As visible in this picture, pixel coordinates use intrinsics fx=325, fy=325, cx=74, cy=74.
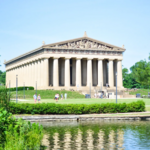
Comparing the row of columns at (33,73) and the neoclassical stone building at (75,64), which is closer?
the row of columns at (33,73)

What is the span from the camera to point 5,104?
2077 centimetres

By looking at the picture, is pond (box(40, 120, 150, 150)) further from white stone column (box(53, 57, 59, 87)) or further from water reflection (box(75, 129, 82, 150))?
white stone column (box(53, 57, 59, 87))

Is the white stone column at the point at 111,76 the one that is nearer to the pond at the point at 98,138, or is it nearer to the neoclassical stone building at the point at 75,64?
the neoclassical stone building at the point at 75,64

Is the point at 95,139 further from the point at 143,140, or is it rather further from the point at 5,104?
the point at 5,104

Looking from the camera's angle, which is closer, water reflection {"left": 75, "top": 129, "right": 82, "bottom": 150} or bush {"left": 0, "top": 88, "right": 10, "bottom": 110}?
water reflection {"left": 75, "top": 129, "right": 82, "bottom": 150}

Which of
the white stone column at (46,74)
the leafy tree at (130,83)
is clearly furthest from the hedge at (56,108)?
the leafy tree at (130,83)

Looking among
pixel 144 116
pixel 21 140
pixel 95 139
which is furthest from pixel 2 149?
pixel 144 116

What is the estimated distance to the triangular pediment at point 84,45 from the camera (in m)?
86.2

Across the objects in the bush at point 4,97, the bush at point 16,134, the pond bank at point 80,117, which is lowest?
the pond bank at point 80,117

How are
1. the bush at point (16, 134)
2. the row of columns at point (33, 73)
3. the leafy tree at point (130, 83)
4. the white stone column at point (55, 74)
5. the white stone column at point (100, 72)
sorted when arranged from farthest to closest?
the leafy tree at point (130, 83), the white stone column at point (100, 72), the white stone column at point (55, 74), the row of columns at point (33, 73), the bush at point (16, 134)

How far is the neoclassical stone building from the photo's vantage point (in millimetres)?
85875

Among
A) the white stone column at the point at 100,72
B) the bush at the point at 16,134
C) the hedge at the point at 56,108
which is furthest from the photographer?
the white stone column at the point at 100,72

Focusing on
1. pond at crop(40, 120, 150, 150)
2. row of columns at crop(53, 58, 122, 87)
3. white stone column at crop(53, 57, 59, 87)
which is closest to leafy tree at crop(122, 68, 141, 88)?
row of columns at crop(53, 58, 122, 87)

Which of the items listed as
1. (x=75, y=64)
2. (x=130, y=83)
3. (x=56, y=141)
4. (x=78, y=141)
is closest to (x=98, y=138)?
(x=78, y=141)
